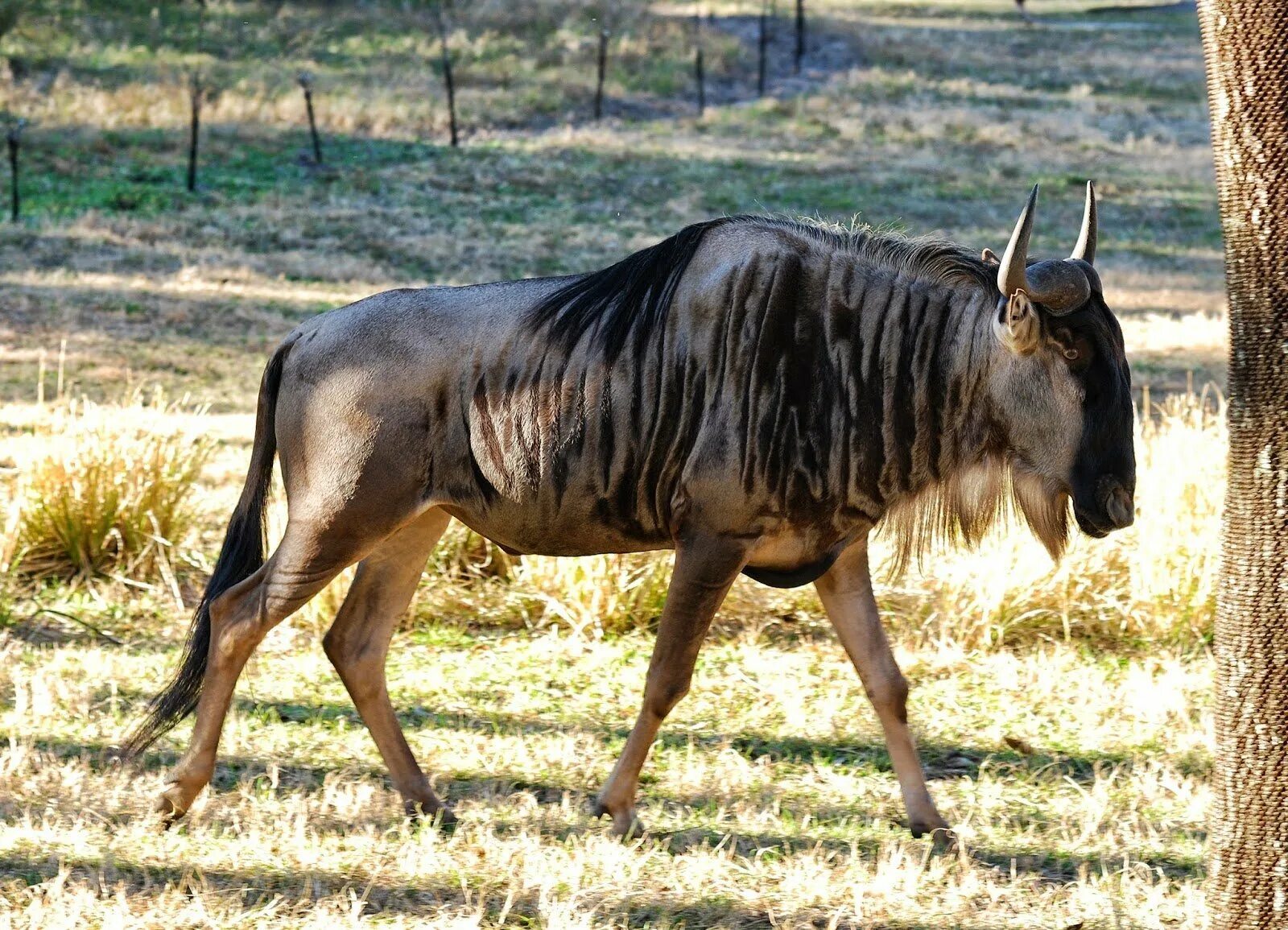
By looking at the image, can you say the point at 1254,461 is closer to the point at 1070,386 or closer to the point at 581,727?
the point at 1070,386

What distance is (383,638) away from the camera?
5559 millimetres

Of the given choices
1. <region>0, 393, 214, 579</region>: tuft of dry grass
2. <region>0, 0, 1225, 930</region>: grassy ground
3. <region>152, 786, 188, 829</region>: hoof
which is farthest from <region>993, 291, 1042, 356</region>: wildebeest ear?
<region>0, 393, 214, 579</region>: tuft of dry grass

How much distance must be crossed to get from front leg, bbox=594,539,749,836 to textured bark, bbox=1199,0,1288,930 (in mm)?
1624

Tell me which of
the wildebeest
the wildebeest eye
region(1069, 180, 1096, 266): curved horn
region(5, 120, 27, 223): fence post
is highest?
region(1069, 180, 1096, 266): curved horn

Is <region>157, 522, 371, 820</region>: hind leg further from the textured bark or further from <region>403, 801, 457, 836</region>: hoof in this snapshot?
the textured bark

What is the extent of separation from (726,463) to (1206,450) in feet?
13.8

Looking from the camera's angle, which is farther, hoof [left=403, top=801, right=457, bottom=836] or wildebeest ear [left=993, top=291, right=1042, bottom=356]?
hoof [left=403, top=801, right=457, bottom=836]

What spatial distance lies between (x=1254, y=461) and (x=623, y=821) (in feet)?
8.05

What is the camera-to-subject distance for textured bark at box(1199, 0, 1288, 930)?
3.76m

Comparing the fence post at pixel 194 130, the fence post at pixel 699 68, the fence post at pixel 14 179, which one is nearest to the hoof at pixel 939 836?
the fence post at pixel 14 179

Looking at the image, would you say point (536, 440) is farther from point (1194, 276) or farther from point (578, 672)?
point (1194, 276)

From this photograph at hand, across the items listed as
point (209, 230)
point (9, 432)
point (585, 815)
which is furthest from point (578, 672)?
point (209, 230)

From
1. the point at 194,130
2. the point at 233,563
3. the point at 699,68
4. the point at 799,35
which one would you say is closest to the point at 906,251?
the point at 233,563

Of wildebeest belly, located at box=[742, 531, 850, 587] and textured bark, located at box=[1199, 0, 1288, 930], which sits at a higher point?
textured bark, located at box=[1199, 0, 1288, 930]
